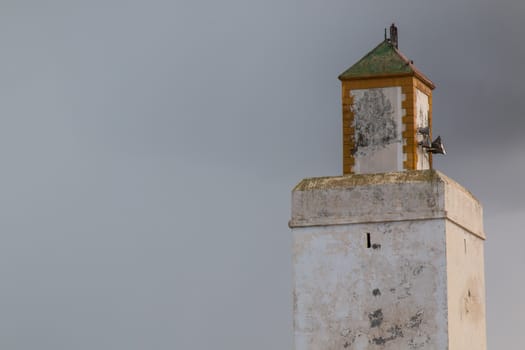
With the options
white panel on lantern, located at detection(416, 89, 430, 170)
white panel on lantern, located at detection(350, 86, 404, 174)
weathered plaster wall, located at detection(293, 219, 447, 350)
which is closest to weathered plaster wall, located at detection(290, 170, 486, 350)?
weathered plaster wall, located at detection(293, 219, 447, 350)

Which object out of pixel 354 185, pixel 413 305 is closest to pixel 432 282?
pixel 413 305

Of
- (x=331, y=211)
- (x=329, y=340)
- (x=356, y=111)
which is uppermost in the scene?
(x=356, y=111)

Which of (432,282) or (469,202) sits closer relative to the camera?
(432,282)

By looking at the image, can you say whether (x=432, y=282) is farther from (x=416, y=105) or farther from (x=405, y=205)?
(x=416, y=105)

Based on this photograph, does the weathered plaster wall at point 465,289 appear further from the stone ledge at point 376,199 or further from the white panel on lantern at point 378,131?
the white panel on lantern at point 378,131

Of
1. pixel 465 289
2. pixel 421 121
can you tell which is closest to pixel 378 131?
pixel 421 121

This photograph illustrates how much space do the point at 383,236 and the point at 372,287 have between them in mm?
958

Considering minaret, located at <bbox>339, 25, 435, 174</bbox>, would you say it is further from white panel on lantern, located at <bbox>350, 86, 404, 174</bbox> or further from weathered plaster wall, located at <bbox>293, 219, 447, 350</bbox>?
weathered plaster wall, located at <bbox>293, 219, 447, 350</bbox>

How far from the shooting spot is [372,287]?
29594mm

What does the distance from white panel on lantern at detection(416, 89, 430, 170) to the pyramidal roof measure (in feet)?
1.34

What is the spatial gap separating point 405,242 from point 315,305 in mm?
2043

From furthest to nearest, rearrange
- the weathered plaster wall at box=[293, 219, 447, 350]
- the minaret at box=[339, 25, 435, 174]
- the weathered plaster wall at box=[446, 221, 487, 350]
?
the minaret at box=[339, 25, 435, 174]
the weathered plaster wall at box=[446, 221, 487, 350]
the weathered plaster wall at box=[293, 219, 447, 350]

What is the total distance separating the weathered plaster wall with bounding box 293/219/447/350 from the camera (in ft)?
Result: 96.0

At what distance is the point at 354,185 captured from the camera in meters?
30.0
